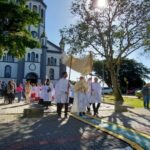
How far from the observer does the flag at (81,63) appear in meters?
19.9

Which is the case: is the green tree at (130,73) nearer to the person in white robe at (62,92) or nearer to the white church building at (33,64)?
the white church building at (33,64)

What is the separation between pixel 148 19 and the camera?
31.6 meters

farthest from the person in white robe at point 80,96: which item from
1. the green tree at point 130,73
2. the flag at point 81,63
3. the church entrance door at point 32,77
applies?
the green tree at point 130,73

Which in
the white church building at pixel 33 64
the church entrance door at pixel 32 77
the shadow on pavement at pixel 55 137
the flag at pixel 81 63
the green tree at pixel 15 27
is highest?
the white church building at pixel 33 64

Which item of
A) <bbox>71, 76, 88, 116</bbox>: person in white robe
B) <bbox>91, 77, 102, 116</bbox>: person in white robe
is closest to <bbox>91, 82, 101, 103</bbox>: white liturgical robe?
<bbox>91, 77, 102, 116</bbox>: person in white robe

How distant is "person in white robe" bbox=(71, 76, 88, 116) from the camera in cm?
1749

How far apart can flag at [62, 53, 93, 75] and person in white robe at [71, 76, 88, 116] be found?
2.45 m

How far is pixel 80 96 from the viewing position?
58.0 feet

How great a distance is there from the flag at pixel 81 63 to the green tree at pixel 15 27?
1849mm

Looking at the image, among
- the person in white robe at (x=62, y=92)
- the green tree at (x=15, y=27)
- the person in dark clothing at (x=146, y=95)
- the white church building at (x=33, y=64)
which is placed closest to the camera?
the person in white robe at (x=62, y=92)

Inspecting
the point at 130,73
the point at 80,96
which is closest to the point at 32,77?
the point at 130,73

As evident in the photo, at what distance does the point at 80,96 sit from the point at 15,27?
4.95 m

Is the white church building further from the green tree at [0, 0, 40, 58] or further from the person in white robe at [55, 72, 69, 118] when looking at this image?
the person in white robe at [55, 72, 69, 118]

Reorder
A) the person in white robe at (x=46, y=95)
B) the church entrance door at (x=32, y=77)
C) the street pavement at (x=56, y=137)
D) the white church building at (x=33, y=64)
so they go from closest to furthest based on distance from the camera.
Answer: the street pavement at (x=56, y=137) < the person in white robe at (x=46, y=95) < the white church building at (x=33, y=64) < the church entrance door at (x=32, y=77)
